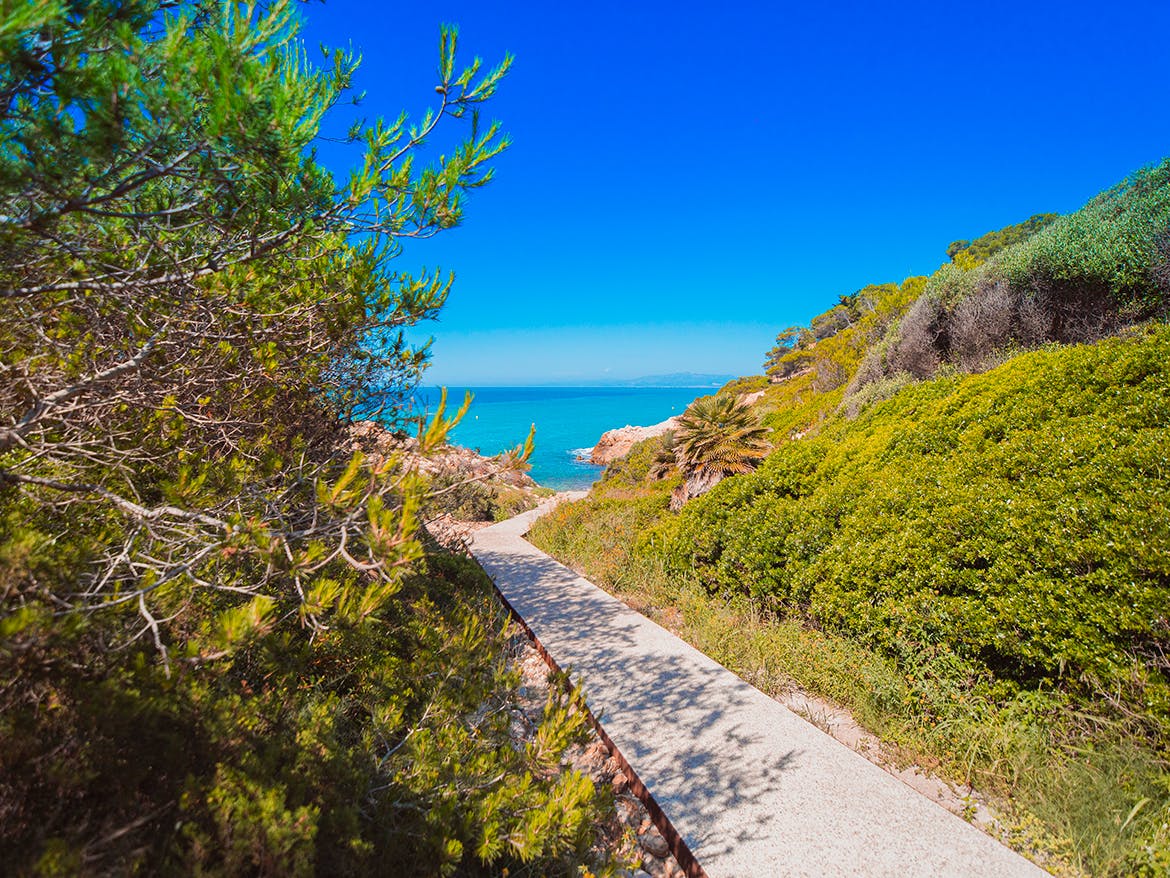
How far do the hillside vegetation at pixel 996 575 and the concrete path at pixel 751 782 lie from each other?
0.43 meters

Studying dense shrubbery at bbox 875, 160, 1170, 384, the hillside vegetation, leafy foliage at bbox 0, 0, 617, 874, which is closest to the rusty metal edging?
leafy foliage at bbox 0, 0, 617, 874

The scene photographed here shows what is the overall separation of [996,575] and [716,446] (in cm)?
631

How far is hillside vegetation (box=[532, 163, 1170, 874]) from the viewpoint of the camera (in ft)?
9.30

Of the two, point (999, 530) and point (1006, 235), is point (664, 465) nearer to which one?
point (999, 530)

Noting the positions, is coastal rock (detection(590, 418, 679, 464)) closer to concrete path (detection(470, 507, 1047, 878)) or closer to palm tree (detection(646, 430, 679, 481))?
palm tree (detection(646, 430, 679, 481))

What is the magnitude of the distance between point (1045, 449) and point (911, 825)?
133 inches

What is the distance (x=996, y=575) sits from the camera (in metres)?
3.62

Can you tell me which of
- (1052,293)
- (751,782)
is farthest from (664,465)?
(751,782)

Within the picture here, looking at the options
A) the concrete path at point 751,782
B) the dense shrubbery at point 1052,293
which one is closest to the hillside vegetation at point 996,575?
the dense shrubbery at point 1052,293

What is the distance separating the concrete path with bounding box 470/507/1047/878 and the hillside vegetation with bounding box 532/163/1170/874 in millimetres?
426

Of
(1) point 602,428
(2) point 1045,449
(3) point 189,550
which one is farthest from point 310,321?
(1) point 602,428

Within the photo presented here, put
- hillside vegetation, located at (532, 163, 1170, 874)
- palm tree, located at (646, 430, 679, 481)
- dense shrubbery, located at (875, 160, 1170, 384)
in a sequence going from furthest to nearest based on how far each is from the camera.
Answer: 1. palm tree, located at (646, 430, 679, 481)
2. dense shrubbery, located at (875, 160, 1170, 384)
3. hillside vegetation, located at (532, 163, 1170, 874)

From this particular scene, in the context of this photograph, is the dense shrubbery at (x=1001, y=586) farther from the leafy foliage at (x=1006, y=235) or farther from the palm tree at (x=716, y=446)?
the leafy foliage at (x=1006, y=235)

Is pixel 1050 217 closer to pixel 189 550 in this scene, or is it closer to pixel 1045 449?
pixel 1045 449
